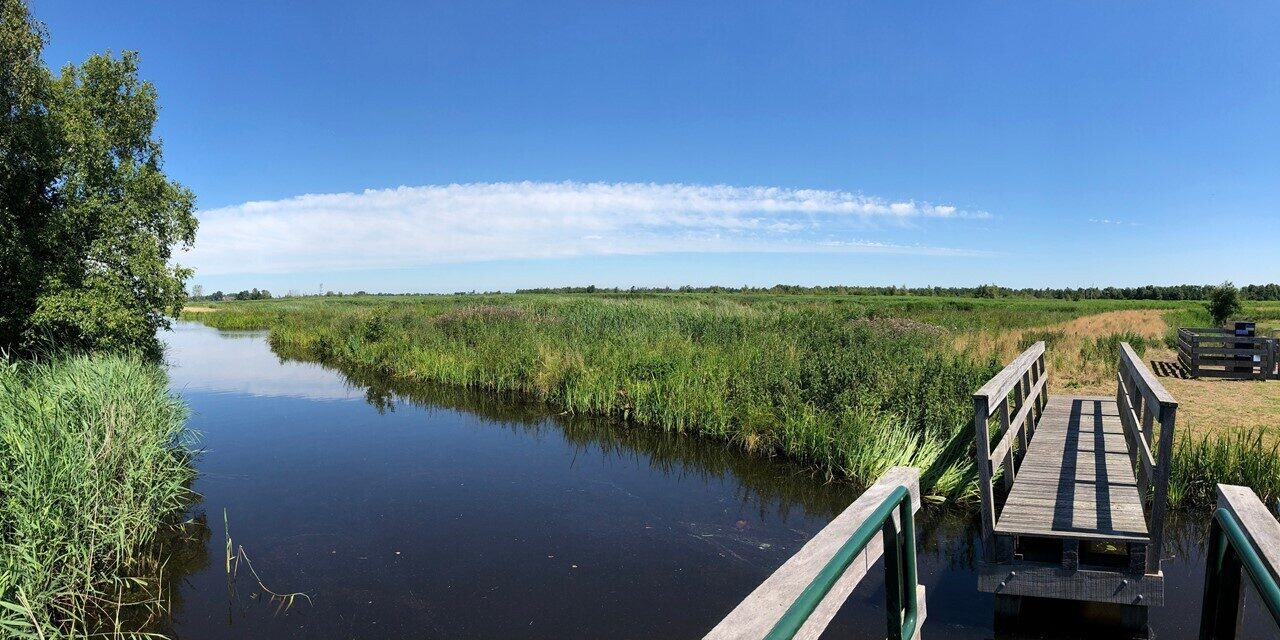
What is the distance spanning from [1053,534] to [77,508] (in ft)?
26.6

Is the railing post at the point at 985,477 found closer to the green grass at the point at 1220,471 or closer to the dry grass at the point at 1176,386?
the green grass at the point at 1220,471

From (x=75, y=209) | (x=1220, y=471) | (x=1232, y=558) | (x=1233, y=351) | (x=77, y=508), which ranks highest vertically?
(x=75, y=209)

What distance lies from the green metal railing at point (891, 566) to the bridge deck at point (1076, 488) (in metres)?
3.04

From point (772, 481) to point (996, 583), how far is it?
13.4 feet

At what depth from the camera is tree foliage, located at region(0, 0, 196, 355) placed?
452 inches

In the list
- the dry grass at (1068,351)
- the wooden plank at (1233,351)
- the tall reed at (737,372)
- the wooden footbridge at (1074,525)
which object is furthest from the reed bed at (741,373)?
the wooden plank at (1233,351)

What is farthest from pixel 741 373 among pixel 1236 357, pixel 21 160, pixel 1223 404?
pixel 21 160

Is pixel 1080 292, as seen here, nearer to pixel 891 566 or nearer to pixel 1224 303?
pixel 1224 303

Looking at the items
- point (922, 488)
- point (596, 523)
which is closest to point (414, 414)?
point (596, 523)

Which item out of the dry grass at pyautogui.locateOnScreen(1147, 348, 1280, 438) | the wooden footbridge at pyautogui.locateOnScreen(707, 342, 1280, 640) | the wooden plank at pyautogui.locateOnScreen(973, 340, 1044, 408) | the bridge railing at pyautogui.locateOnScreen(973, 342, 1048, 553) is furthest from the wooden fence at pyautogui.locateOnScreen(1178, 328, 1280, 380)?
the bridge railing at pyautogui.locateOnScreen(973, 342, 1048, 553)

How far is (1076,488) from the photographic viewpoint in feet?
18.4

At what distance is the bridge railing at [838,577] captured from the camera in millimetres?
1460

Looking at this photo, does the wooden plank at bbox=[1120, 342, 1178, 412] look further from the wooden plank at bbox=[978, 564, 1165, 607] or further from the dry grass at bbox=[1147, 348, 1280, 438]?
the dry grass at bbox=[1147, 348, 1280, 438]

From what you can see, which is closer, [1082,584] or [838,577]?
[838,577]
